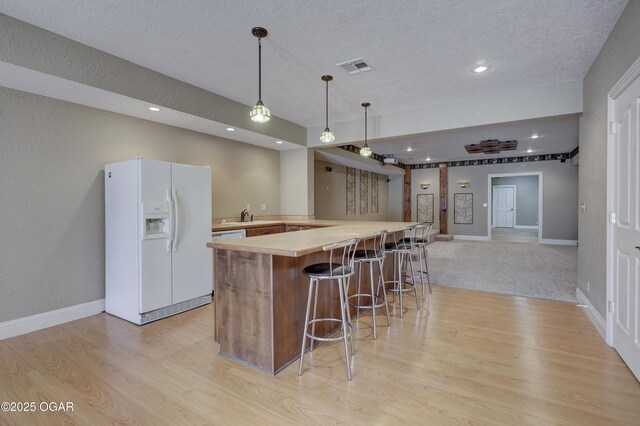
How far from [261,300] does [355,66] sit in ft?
8.60

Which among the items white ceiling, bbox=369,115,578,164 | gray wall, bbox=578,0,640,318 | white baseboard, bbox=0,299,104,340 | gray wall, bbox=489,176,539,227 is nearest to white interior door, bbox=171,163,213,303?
white baseboard, bbox=0,299,104,340

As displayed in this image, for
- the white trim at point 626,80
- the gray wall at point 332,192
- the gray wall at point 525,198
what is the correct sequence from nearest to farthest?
the white trim at point 626,80, the gray wall at point 332,192, the gray wall at point 525,198

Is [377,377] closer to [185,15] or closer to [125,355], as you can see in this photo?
[125,355]

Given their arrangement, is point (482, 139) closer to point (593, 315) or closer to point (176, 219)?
point (593, 315)

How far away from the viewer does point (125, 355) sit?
2.57 meters

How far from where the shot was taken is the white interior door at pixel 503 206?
13.7 meters

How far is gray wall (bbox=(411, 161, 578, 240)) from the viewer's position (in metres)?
8.77

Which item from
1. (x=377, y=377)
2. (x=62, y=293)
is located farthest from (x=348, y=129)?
(x=62, y=293)

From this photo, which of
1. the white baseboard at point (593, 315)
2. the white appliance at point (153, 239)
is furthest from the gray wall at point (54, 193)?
the white baseboard at point (593, 315)

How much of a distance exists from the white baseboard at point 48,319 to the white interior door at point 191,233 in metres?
0.93

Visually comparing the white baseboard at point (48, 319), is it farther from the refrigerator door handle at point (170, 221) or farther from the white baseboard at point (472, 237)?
the white baseboard at point (472, 237)

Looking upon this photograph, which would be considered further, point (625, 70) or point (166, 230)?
point (166, 230)

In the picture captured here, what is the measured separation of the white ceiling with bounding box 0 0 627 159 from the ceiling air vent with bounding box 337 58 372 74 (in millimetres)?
88

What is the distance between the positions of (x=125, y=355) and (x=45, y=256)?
1.50 m
